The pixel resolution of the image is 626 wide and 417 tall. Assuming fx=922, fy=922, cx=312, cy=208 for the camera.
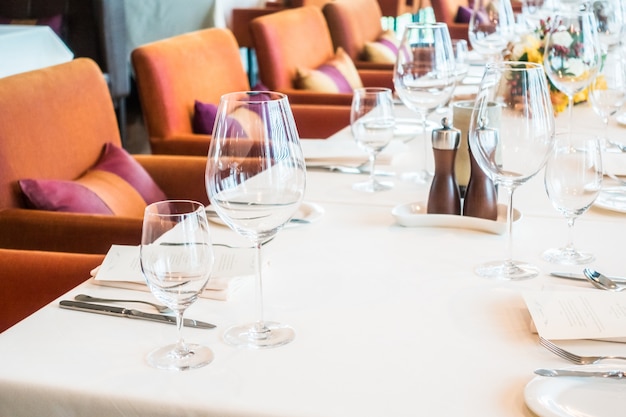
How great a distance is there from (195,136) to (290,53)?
2.95 ft

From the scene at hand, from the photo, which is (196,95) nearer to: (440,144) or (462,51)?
(462,51)

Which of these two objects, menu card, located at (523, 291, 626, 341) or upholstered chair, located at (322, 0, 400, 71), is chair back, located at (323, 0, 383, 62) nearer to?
upholstered chair, located at (322, 0, 400, 71)

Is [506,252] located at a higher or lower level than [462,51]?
lower

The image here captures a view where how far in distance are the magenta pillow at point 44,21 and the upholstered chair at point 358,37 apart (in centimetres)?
200

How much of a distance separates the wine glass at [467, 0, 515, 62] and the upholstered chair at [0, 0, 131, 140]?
111 inches

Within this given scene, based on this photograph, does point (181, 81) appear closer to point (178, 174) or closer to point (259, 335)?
point (178, 174)

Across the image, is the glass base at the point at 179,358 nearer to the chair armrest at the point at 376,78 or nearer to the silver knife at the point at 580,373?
the silver knife at the point at 580,373

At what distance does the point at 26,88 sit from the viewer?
2.11m

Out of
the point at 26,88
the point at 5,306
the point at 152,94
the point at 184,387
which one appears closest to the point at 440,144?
the point at 184,387

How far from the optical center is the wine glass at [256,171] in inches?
40.6

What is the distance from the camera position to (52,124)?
2166 mm

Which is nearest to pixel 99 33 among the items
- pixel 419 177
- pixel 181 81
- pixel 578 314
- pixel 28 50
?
pixel 28 50

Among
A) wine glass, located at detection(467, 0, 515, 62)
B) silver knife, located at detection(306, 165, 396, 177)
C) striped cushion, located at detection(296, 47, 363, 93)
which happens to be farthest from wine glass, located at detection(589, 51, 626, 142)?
striped cushion, located at detection(296, 47, 363, 93)

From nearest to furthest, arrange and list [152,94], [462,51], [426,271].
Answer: [426,271] < [462,51] < [152,94]
